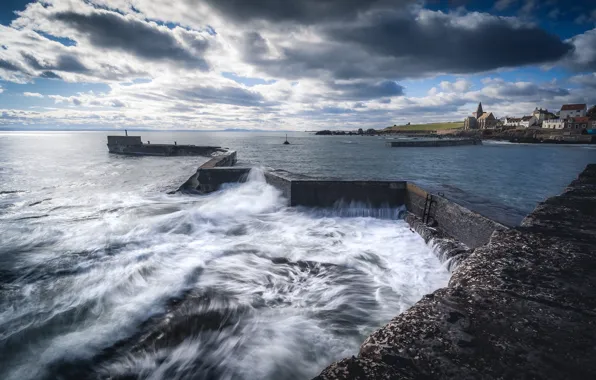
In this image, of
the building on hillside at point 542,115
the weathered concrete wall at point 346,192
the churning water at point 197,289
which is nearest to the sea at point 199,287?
the churning water at point 197,289

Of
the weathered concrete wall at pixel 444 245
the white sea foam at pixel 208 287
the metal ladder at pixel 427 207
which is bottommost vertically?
the white sea foam at pixel 208 287

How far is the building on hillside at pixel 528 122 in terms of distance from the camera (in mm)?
117062

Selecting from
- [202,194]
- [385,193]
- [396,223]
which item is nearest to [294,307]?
[396,223]

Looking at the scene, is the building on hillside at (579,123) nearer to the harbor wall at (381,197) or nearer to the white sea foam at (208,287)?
the harbor wall at (381,197)

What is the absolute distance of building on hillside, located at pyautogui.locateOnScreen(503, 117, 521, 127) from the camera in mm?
125412

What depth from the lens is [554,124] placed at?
10225 centimetres

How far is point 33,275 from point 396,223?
9.86 m

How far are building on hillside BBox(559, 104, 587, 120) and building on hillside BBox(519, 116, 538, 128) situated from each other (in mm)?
8520

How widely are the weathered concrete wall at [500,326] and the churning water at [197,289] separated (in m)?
1.99

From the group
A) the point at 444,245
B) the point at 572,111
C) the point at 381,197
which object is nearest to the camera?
the point at 444,245

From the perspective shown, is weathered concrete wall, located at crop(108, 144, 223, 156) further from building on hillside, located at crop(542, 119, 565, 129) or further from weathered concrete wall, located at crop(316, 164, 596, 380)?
building on hillside, located at crop(542, 119, 565, 129)

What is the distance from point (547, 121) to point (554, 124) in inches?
271

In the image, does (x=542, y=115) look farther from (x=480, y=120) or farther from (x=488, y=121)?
(x=480, y=120)

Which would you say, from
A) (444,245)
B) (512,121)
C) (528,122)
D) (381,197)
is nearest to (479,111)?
(512,121)
